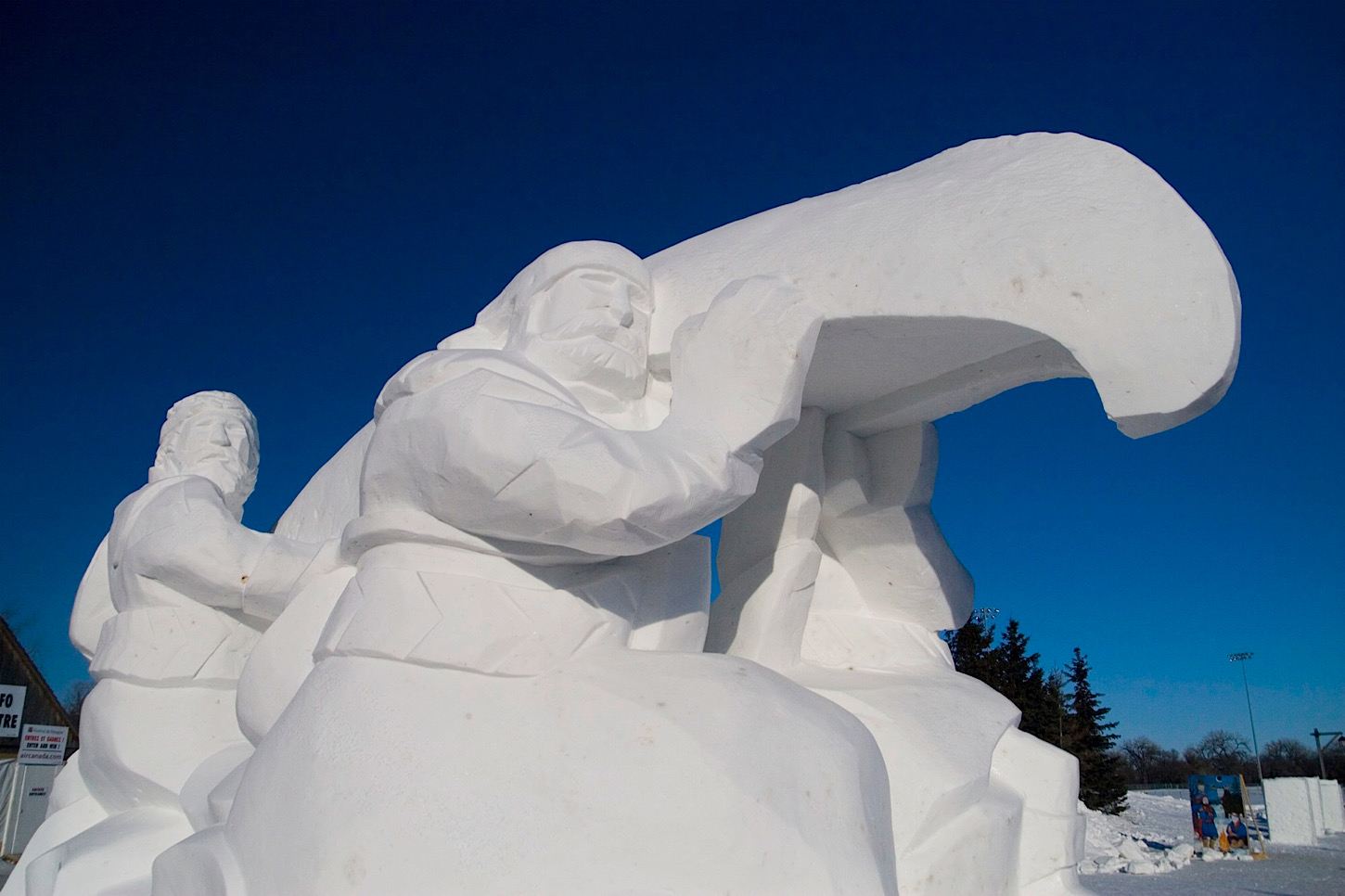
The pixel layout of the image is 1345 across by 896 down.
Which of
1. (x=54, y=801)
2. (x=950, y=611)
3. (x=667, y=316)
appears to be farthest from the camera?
(x=54, y=801)

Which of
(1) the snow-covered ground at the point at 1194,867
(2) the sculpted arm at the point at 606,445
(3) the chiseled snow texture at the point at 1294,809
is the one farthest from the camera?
(3) the chiseled snow texture at the point at 1294,809

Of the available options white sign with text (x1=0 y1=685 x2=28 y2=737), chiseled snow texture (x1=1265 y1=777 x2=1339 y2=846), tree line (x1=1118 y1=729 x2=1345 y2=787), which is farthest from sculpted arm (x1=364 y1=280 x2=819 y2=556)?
tree line (x1=1118 y1=729 x2=1345 y2=787)

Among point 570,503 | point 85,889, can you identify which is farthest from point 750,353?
point 85,889

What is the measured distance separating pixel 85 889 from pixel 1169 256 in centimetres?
354

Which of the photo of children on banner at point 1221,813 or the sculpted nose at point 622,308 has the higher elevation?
the sculpted nose at point 622,308

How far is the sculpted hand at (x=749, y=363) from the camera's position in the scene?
8.04 feet

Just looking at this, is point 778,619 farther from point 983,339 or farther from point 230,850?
point 230,850

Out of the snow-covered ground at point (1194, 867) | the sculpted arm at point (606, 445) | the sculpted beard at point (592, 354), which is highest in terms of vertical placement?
the sculpted beard at point (592, 354)

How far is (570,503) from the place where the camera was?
2.17 metres

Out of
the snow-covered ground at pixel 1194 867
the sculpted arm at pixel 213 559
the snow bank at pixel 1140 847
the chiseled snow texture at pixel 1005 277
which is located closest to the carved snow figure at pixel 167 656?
the sculpted arm at pixel 213 559

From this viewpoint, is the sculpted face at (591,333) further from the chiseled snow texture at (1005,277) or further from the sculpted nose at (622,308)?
the chiseled snow texture at (1005,277)

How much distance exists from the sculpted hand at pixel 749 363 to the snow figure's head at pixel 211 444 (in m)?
2.73

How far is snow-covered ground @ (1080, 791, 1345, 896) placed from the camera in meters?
9.21

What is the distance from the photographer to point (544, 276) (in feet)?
9.00
